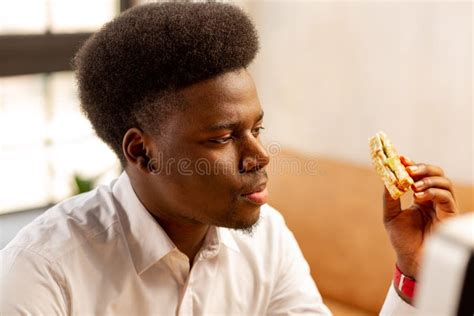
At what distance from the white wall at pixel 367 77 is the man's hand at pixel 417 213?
4.84 ft

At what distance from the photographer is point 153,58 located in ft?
4.83

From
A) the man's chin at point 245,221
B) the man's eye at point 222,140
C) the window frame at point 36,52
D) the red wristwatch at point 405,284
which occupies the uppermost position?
the window frame at point 36,52

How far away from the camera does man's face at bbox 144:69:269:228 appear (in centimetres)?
144

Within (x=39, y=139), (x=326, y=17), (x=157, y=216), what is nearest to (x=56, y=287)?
(x=157, y=216)

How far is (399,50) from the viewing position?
313 cm

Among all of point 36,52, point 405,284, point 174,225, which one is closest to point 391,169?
point 405,284

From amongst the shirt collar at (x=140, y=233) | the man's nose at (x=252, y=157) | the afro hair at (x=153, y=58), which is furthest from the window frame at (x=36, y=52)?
the man's nose at (x=252, y=157)

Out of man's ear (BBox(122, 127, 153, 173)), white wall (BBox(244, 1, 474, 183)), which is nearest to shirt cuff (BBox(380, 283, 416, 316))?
man's ear (BBox(122, 127, 153, 173))

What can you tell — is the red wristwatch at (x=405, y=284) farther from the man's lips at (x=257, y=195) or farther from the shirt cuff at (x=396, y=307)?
the man's lips at (x=257, y=195)

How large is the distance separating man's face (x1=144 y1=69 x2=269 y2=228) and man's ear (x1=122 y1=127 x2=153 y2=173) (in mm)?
54

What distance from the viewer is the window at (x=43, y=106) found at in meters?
3.06

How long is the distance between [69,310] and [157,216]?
0.26 m

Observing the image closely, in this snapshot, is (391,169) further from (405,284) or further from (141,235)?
(141,235)

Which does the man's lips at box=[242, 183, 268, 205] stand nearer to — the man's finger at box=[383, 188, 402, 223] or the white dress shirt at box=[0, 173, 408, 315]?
the white dress shirt at box=[0, 173, 408, 315]
